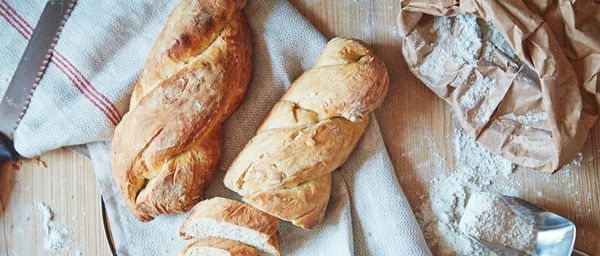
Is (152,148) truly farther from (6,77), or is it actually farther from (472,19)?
(472,19)

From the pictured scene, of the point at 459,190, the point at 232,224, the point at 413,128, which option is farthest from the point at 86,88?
the point at 459,190

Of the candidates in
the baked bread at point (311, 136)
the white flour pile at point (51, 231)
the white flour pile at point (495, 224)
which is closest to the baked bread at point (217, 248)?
the baked bread at point (311, 136)

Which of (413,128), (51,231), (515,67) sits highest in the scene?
(515,67)

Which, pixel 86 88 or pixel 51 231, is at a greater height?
pixel 86 88

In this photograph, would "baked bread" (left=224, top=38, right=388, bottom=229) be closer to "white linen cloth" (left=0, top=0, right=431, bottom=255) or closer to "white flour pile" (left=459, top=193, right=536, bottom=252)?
"white linen cloth" (left=0, top=0, right=431, bottom=255)

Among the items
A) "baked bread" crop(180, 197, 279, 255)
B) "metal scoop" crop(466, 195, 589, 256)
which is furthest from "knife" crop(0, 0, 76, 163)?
"metal scoop" crop(466, 195, 589, 256)

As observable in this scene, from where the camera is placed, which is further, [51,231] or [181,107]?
[51,231]

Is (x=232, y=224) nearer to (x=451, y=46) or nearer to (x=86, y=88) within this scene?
(x=86, y=88)

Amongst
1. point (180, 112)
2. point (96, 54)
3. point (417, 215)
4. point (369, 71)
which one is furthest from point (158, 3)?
point (417, 215)
